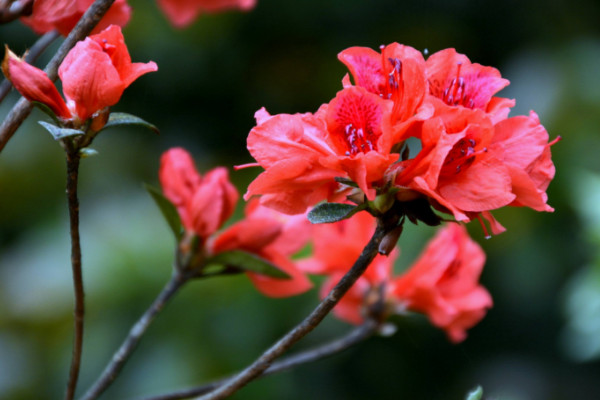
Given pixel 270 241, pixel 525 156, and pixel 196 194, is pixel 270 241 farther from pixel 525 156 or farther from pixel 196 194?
pixel 525 156

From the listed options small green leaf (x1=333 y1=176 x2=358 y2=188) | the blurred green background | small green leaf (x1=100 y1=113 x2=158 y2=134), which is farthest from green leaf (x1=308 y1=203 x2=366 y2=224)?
the blurred green background

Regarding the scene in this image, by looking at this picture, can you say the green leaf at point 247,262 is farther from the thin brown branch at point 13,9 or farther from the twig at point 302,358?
the thin brown branch at point 13,9

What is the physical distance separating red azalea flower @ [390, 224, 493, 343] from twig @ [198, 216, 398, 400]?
0.83 ft

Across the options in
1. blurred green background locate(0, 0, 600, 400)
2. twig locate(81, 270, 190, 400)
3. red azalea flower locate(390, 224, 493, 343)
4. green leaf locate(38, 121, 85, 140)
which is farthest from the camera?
blurred green background locate(0, 0, 600, 400)

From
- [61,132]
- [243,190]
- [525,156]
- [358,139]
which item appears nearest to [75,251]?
[61,132]

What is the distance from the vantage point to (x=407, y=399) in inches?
72.6

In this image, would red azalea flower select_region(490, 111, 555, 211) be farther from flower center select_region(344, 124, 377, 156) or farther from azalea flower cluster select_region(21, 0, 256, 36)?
azalea flower cluster select_region(21, 0, 256, 36)

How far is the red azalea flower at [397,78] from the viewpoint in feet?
1.48

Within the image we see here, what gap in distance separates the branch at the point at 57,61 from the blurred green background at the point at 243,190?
0.91 meters

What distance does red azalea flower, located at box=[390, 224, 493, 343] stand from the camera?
703mm

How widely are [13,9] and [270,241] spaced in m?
0.28

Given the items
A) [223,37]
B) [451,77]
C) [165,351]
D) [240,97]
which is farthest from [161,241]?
[451,77]

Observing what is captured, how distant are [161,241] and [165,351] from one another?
31 cm

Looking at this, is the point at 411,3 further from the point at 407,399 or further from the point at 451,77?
the point at 451,77
